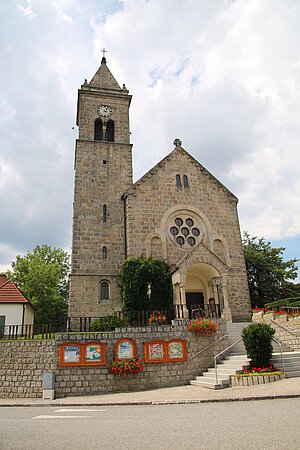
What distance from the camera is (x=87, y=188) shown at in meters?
25.1

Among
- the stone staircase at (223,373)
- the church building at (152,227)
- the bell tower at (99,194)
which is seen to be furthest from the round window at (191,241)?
the stone staircase at (223,373)

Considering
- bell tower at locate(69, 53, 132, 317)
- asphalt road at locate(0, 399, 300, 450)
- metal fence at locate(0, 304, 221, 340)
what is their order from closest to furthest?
asphalt road at locate(0, 399, 300, 450), metal fence at locate(0, 304, 221, 340), bell tower at locate(69, 53, 132, 317)

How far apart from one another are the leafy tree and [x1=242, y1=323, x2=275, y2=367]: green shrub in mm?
7984

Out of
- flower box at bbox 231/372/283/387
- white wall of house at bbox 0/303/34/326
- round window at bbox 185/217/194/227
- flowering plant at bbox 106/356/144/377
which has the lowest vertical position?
flower box at bbox 231/372/283/387

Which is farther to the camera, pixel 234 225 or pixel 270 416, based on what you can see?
pixel 234 225

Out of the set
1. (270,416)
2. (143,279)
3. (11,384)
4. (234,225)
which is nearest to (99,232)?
(143,279)

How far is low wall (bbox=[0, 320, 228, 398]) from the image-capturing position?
13492mm

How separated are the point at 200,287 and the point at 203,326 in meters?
8.05

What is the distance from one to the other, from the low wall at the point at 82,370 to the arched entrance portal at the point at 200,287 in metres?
7.44

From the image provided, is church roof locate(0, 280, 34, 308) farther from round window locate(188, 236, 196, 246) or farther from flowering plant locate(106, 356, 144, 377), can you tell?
round window locate(188, 236, 196, 246)

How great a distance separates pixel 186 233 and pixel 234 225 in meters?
3.91

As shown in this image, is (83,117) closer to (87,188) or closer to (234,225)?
(87,188)

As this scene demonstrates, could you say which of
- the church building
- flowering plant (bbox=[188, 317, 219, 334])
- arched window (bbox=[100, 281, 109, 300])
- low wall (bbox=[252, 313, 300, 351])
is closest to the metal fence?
flowering plant (bbox=[188, 317, 219, 334])

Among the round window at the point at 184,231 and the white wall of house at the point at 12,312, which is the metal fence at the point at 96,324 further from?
the round window at the point at 184,231
